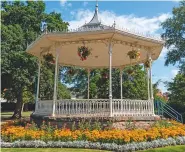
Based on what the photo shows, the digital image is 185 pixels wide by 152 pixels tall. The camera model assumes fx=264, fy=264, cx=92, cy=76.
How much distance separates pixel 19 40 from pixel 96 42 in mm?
17206

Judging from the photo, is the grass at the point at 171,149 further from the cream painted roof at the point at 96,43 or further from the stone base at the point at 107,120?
the cream painted roof at the point at 96,43

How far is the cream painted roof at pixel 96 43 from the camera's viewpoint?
502 inches

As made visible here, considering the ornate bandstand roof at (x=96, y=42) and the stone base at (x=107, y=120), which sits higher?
the ornate bandstand roof at (x=96, y=42)

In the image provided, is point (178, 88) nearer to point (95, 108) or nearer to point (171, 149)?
point (95, 108)

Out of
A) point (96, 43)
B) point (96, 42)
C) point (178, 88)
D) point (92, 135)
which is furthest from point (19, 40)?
point (92, 135)

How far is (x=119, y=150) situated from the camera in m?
9.89

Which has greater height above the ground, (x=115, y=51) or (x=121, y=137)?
(x=115, y=51)

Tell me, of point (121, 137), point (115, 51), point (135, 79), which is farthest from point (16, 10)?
point (121, 137)

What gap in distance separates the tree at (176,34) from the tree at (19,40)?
13282mm

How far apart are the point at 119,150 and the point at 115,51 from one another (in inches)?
313

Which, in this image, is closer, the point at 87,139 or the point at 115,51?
the point at 87,139

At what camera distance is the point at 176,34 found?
109 ft

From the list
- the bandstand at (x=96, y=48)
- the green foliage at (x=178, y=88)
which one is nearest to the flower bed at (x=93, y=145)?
the bandstand at (x=96, y=48)

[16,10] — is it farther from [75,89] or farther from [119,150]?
[119,150]
